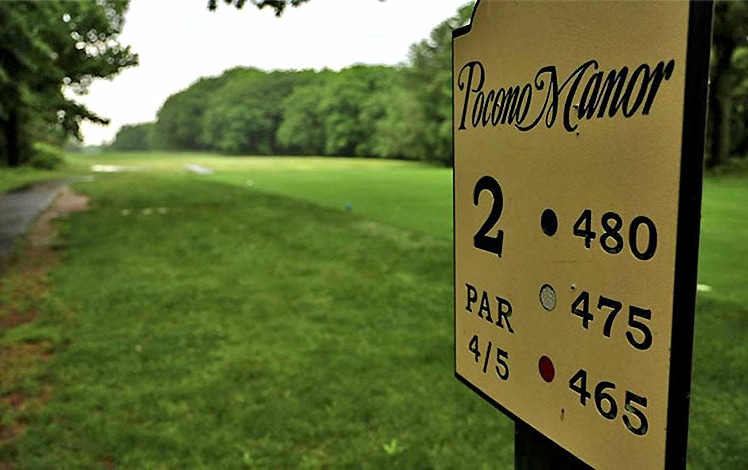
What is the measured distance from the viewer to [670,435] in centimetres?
97

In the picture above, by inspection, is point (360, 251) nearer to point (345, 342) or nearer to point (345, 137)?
point (345, 342)

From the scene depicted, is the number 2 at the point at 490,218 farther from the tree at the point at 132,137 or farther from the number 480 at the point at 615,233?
the tree at the point at 132,137

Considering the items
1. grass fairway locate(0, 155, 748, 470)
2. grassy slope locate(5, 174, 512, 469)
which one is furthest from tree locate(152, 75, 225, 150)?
grass fairway locate(0, 155, 748, 470)

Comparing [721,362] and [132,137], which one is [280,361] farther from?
[132,137]

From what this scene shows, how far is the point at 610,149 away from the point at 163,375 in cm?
464

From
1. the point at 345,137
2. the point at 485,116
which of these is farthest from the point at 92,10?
the point at 345,137

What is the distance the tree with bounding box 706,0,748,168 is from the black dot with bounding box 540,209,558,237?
2122 centimetres

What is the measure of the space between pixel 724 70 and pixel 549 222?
27.9 metres

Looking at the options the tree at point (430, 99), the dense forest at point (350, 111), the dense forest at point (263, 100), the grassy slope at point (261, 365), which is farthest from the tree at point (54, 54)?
the tree at point (430, 99)

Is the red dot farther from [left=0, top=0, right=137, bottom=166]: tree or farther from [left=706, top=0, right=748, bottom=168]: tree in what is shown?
[left=706, top=0, right=748, bottom=168]: tree

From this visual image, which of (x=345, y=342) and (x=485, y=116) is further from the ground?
(x=485, y=116)

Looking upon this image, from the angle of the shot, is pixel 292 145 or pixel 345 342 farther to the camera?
pixel 292 145

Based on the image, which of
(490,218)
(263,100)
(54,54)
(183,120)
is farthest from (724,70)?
(183,120)

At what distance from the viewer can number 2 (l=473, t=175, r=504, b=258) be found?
49.6 inches
